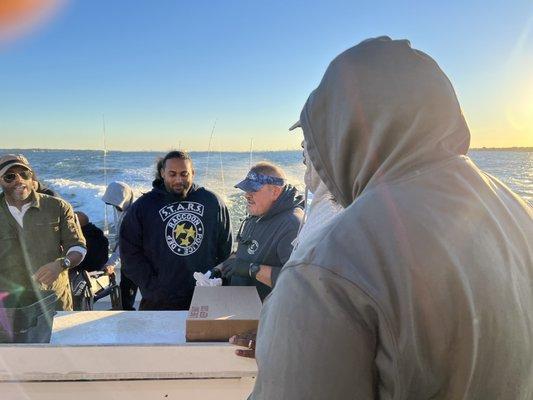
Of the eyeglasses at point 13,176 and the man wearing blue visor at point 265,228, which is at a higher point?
the eyeglasses at point 13,176

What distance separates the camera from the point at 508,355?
2.12 ft

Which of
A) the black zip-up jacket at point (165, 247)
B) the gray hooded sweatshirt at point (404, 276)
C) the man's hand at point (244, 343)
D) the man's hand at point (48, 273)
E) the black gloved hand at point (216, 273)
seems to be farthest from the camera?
the black zip-up jacket at point (165, 247)

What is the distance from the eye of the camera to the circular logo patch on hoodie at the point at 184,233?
2.84 meters

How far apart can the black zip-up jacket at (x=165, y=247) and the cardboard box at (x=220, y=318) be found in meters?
1.09

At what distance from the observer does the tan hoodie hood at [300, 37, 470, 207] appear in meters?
0.68

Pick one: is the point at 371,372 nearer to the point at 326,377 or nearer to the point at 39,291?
the point at 326,377

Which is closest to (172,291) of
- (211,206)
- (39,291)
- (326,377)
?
(211,206)

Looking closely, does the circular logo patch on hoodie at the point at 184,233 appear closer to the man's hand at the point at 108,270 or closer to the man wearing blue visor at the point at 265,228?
the man wearing blue visor at the point at 265,228

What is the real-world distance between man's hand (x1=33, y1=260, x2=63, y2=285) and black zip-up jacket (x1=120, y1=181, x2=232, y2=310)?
0.43m

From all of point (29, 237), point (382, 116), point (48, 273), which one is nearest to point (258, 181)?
point (48, 273)

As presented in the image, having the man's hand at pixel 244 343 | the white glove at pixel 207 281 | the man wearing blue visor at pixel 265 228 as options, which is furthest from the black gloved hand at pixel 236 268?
the man's hand at pixel 244 343

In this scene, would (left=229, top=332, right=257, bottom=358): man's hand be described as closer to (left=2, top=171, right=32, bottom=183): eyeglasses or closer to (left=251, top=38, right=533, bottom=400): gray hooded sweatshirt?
(left=251, top=38, right=533, bottom=400): gray hooded sweatshirt

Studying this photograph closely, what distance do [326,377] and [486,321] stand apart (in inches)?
10.1

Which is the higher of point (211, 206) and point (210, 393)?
point (211, 206)
